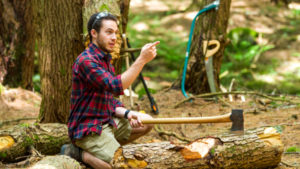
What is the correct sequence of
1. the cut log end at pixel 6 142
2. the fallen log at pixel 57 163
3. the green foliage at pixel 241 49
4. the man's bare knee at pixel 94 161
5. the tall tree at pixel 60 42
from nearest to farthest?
the fallen log at pixel 57 163 < the man's bare knee at pixel 94 161 < the cut log end at pixel 6 142 < the tall tree at pixel 60 42 < the green foliage at pixel 241 49

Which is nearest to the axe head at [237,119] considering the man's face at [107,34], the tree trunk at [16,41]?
the man's face at [107,34]

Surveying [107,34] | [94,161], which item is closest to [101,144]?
[94,161]

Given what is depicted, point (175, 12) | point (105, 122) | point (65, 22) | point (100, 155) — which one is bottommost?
point (100, 155)

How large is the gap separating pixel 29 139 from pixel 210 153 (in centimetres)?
227

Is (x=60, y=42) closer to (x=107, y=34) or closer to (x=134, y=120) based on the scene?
(x=107, y=34)

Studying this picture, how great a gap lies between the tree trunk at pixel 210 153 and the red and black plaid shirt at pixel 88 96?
463mm

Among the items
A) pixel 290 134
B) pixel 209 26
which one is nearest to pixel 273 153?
pixel 290 134

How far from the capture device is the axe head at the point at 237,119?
3264 mm

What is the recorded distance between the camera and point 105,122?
354 centimetres

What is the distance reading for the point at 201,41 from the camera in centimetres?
666

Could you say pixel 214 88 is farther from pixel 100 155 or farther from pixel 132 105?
pixel 100 155

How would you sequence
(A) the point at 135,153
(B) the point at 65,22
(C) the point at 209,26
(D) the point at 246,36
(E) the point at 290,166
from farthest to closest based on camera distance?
1. (D) the point at 246,36
2. (C) the point at 209,26
3. (B) the point at 65,22
4. (E) the point at 290,166
5. (A) the point at 135,153

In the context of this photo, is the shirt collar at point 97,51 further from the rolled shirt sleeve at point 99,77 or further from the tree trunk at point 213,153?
the tree trunk at point 213,153

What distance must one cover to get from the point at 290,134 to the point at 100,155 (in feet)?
9.32
